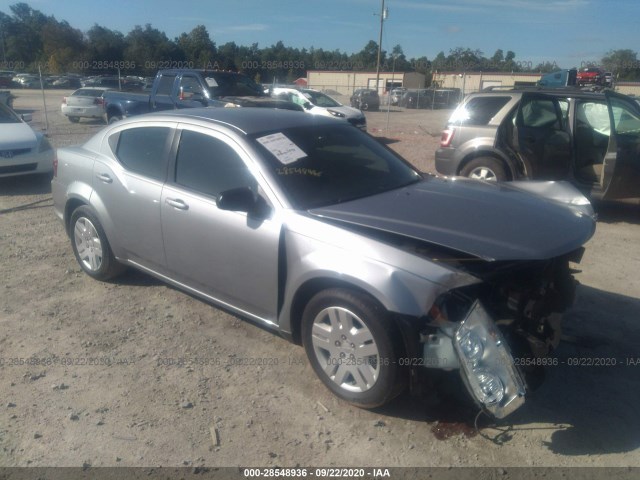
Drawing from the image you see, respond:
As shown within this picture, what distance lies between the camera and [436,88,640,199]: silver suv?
23.3 feet

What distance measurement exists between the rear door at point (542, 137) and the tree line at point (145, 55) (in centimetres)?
3323

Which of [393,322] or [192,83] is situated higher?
[192,83]

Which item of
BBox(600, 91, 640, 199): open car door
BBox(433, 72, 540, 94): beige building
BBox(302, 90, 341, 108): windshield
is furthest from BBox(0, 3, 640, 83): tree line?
BBox(600, 91, 640, 199): open car door

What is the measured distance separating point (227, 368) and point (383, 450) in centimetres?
129

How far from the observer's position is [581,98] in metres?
7.64

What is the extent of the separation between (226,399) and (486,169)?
5.80m

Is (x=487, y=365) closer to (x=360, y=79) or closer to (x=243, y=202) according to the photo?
(x=243, y=202)

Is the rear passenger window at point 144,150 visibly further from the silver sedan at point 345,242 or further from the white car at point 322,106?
the white car at point 322,106

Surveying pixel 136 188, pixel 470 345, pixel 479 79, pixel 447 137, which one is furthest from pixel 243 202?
pixel 479 79

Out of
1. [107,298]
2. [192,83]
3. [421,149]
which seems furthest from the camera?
[421,149]

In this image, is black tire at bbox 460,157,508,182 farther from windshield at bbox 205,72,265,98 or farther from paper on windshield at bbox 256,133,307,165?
windshield at bbox 205,72,265,98

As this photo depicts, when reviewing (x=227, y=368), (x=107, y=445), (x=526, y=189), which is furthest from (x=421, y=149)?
(x=107, y=445)

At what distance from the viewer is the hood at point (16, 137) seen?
28.8 ft

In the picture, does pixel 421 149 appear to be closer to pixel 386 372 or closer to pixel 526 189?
pixel 526 189
